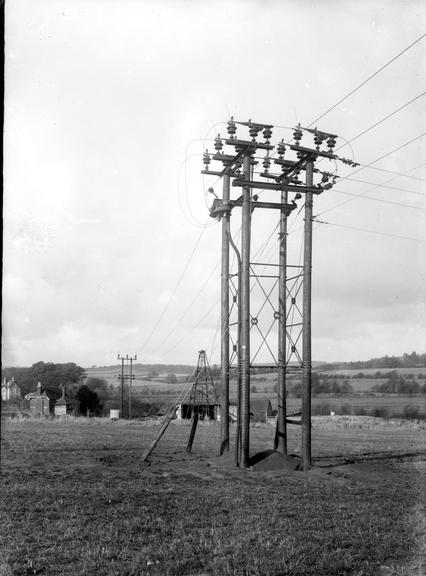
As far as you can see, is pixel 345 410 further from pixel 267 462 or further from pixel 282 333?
pixel 267 462

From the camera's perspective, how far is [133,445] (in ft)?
75.3

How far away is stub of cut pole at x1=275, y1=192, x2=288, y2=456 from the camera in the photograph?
17172mm

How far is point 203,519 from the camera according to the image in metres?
9.08

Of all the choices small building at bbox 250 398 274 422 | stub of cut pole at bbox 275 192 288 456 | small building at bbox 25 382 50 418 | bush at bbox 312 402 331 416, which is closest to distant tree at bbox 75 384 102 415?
small building at bbox 25 382 50 418

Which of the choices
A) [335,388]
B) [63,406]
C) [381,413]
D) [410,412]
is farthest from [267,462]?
[335,388]

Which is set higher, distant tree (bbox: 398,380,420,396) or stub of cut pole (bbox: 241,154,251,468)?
stub of cut pole (bbox: 241,154,251,468)

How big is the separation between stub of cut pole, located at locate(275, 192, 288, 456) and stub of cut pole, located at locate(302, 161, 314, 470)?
1.38 metres

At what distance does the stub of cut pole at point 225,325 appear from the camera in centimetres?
1753

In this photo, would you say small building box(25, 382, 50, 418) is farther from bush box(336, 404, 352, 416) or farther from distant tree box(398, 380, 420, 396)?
distant tree box(398, 380, 420, 396)

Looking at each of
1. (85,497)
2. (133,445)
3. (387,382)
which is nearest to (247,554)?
(85,497)

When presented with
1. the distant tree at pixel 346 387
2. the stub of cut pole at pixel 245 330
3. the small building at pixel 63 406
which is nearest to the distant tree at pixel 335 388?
the distant tree at pixel 346 387

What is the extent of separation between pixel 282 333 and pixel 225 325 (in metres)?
1.79

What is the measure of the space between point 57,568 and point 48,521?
2392 millimetres

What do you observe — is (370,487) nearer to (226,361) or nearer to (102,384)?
(226,361)
